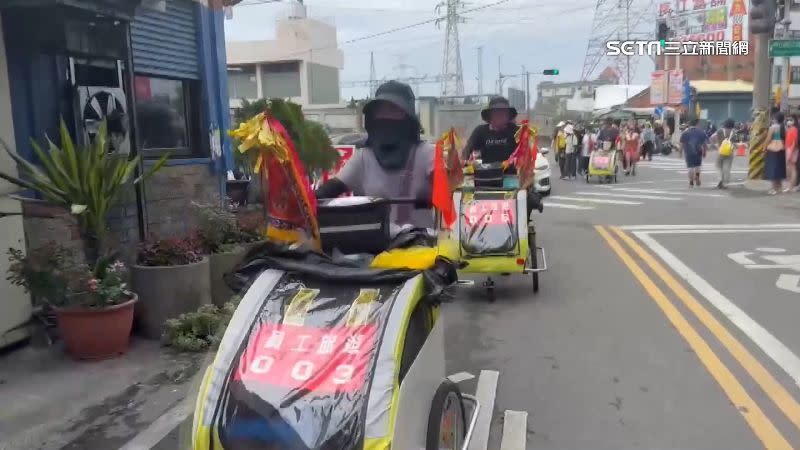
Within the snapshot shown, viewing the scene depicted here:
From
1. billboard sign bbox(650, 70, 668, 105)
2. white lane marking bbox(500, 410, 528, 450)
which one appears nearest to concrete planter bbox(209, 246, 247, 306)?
white lane marking bbox(500, 410, 528, 450)

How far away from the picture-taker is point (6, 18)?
624 cm

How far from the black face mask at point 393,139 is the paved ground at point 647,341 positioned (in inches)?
70.6

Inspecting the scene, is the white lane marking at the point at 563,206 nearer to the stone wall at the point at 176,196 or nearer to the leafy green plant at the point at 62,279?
the stone wall at the point at 176,196

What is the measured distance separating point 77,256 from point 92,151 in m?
1.22

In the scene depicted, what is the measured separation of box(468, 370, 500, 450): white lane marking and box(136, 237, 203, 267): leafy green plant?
2944 millimetres

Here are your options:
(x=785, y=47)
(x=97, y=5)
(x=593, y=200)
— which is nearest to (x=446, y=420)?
(x=97, y=5)

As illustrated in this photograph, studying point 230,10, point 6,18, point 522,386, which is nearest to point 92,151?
point 6,18

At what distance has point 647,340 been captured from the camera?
6355 millimetres

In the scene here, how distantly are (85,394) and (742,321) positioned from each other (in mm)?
5772

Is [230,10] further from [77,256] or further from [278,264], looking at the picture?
[278,264]

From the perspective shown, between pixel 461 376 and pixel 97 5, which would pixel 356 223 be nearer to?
pixel 461 376

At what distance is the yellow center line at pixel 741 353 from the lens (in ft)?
16.0

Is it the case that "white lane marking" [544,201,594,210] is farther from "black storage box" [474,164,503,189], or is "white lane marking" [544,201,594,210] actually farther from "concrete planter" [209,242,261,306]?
"concrete planter" [209,242,261,306]

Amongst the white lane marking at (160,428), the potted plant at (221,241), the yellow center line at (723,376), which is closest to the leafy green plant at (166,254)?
the potted plant at (221,241)
